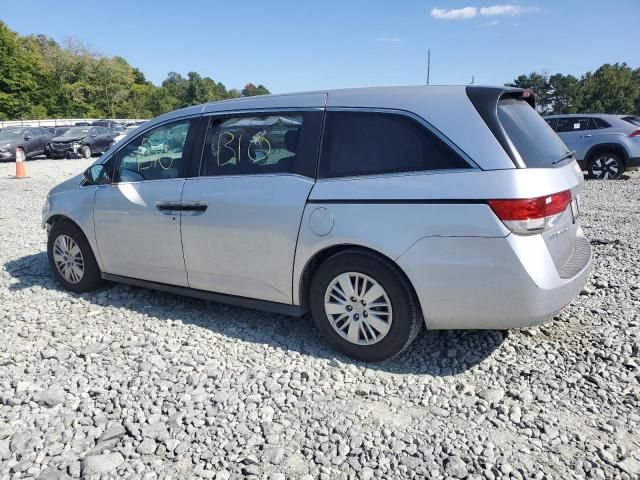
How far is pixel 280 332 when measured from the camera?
3922 millimetres

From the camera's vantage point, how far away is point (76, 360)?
3543mm

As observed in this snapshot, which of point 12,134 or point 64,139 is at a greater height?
point 12,134

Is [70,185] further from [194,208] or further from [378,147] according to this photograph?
[378,147]

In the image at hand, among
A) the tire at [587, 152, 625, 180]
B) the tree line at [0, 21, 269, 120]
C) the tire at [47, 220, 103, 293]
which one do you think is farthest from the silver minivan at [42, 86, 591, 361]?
the tree line at [0, 21, 269, 120]

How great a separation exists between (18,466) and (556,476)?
2.64 metres

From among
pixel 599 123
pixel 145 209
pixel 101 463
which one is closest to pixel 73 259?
pixel 145 209

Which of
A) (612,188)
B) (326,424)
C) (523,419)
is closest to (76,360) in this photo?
(326,424)

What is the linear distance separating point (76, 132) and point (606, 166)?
22.4 metres

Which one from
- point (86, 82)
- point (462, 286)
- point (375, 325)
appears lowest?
point (375, 325)

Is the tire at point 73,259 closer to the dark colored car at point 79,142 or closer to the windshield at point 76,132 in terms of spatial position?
the dark colored car at point 79,142

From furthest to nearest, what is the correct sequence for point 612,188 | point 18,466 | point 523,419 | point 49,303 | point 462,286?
point 612,188
point 49,303
point 462,286
point 523,419
point 18,466

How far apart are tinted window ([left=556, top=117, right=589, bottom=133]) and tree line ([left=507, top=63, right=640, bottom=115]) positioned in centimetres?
4243

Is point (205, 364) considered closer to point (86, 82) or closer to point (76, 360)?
point (76, 360)

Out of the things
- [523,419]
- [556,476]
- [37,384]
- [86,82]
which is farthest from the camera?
[86,82]
